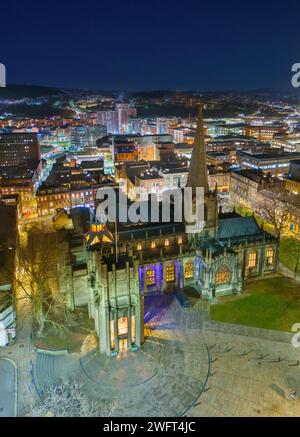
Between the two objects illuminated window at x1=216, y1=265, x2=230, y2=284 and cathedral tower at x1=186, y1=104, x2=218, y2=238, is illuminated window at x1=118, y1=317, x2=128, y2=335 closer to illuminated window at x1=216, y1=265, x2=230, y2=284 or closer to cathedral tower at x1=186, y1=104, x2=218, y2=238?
illuminated window at x1=216, y1=265, x2=230, y2=284

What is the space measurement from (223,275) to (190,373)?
2118 cm

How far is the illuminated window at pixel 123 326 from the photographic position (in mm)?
45469

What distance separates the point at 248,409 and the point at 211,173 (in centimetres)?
9500

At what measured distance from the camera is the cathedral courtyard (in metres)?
38.7

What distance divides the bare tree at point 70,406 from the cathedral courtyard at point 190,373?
0.99m

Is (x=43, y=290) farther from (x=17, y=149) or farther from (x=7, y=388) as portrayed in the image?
(x=17, y=149)

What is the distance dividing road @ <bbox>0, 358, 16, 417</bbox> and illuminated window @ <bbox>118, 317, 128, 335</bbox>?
1389 cm

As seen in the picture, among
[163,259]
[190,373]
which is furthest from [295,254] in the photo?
[190,373]

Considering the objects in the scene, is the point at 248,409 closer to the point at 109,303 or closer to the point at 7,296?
the point at 109,303

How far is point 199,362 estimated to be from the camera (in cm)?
4500

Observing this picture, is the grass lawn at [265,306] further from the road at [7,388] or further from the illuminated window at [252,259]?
the road at [7,388]

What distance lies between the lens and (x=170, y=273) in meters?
62.4
